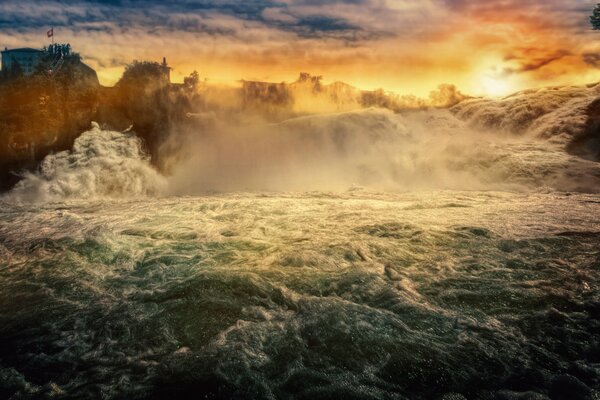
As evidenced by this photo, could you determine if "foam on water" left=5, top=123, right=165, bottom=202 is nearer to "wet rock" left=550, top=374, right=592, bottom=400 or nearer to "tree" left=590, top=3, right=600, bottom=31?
"wet rock" left=550, top=374, right=592, bottom=400

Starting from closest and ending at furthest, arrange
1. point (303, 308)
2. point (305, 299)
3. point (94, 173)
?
point (303, 308) < point (305, 299) < point (94, 173)

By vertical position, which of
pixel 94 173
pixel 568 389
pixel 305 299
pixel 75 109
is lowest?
pixel 94 173

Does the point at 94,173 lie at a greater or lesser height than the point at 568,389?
lesser

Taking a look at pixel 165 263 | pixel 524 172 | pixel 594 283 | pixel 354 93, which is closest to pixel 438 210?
pixel 594 283

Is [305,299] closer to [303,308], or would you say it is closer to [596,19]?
[303,308]

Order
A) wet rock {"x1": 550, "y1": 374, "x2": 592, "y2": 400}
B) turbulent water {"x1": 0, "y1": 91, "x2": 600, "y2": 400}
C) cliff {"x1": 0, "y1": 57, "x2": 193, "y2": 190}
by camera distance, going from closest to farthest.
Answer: wet rock {"x1": 550, "y1": 374, "x2": 592, "y2": 400} → turbulent water {"x1": 0, "y1": 91, "x2": 600, "y2": 400} → cliff {"x1": 0, "y1": 57, "x2": 193, "y2": 190}

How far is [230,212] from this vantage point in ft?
34.4

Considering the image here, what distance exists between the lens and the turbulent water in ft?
10.4

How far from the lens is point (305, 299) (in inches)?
183

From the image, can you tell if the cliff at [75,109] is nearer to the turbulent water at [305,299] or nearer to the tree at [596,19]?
the turbulent water at [305,299]

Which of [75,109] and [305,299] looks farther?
[75,109]

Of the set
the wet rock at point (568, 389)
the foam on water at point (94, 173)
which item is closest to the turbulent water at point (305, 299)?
the wet rock at point (568, 389)

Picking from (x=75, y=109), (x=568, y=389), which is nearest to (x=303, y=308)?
(x=568, y=389)

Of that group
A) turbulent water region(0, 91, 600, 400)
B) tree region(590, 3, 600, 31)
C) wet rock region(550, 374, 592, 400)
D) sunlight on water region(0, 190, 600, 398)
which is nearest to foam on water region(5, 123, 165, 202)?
turbulent water region(0, 91, 600, 400)
